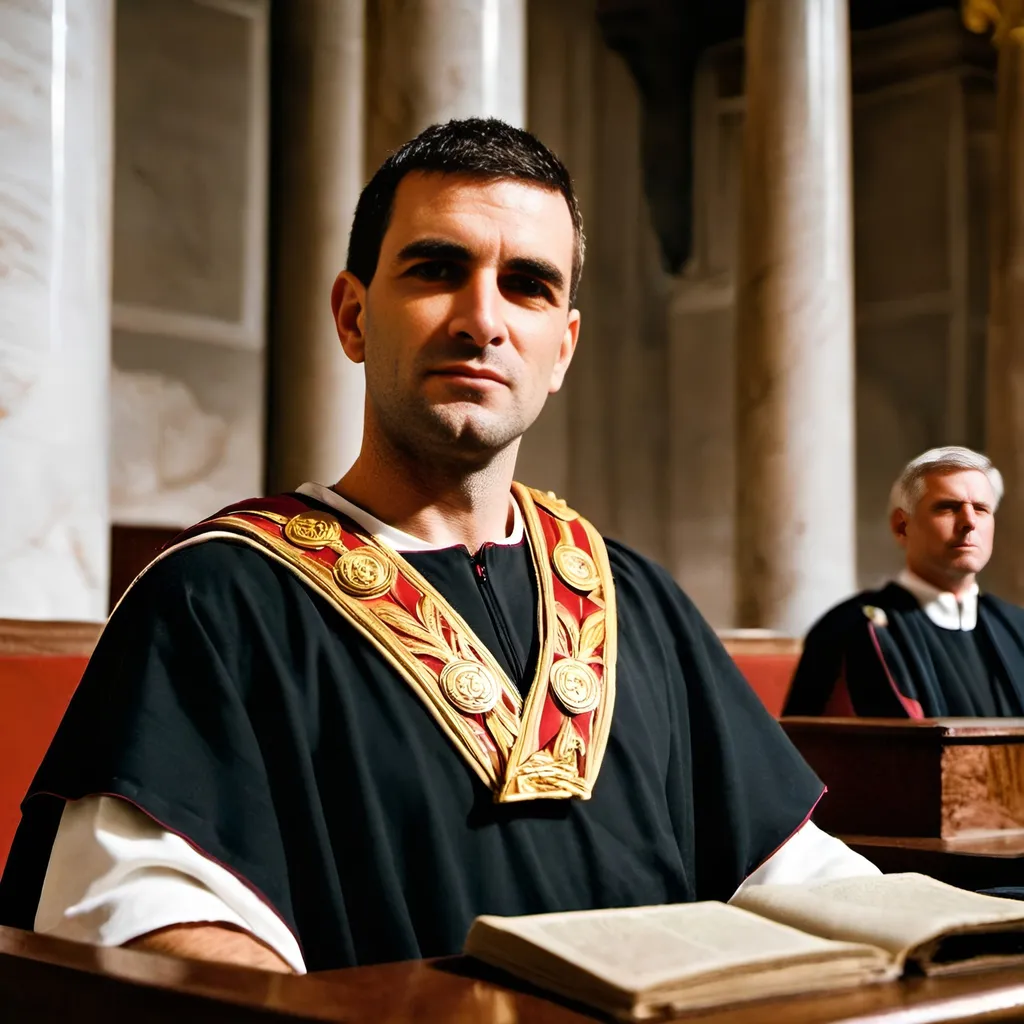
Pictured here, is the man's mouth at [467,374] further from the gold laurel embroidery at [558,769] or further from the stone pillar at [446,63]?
the stone pillar at [446,63]

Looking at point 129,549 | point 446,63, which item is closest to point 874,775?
point 446,63

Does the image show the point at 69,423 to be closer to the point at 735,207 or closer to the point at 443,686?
the point at 443,686

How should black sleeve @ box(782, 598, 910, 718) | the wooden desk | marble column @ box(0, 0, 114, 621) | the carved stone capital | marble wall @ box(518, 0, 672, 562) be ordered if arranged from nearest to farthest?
the wooden desk → marble column @ box(0, 0, 114, 621) → black sleeve @ box(782, 598, 910, 718) → the carved stone capital → marble wall @ box(518, 0, 672, 562)

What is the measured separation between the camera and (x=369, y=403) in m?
2.06

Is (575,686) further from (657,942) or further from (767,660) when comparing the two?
(767,660)

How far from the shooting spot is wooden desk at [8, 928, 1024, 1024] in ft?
3.99

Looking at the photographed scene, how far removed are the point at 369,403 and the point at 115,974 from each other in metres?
0.94

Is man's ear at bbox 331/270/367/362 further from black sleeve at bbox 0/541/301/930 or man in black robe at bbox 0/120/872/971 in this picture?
black sleeve at bbox 0/541/301/930

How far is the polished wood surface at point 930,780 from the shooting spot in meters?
3.71

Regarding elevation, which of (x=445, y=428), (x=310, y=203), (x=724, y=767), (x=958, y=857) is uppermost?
(x=310, y=203)

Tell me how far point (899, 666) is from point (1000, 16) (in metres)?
6.13

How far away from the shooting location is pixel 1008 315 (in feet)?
30.1

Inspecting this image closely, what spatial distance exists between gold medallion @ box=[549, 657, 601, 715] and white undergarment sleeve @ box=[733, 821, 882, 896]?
1.13ft

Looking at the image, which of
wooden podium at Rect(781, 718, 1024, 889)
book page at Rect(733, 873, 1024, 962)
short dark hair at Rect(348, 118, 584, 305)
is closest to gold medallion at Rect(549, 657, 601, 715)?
book page at Rect(733, 873, 1024, 962)
